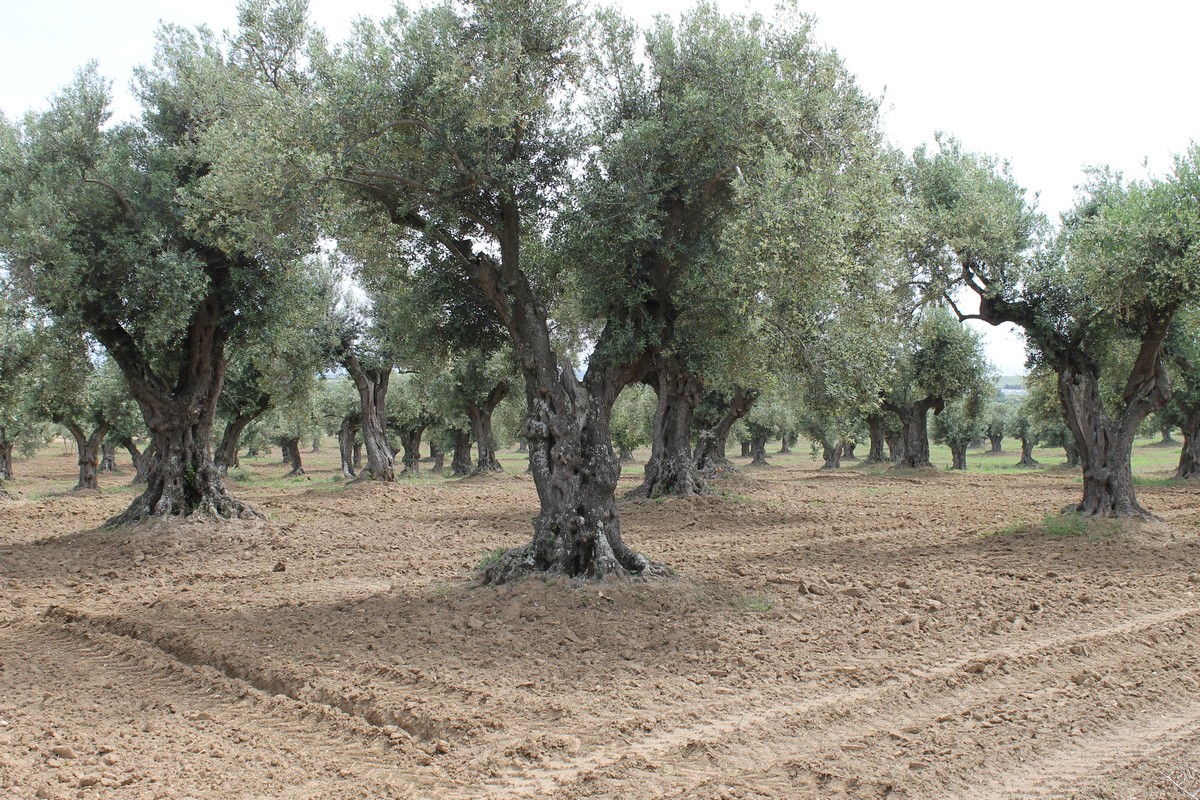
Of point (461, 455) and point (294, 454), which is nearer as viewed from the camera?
point (461, 455)

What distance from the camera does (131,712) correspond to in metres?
7.06

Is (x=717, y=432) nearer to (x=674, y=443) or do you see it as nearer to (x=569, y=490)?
(x=674, y=443)

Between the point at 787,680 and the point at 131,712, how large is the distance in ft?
19.0

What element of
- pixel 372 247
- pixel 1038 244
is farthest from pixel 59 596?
pixel 1038 244

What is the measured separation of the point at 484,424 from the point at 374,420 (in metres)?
11.1

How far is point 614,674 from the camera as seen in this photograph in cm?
777

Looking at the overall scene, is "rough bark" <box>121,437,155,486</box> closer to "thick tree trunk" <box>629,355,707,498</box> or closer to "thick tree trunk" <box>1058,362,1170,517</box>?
"thick tree trunk" <box>629,355,707,498</box>

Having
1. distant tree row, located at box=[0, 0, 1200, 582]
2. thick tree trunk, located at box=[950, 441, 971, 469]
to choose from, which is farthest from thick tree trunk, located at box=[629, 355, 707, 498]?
thick tree trunk, located at box=[950, 441, 971, 469]

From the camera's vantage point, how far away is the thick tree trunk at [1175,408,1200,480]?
36.2 metres

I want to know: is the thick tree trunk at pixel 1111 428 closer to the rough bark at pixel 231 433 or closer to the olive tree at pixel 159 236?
the olive tree at pixel 159 236

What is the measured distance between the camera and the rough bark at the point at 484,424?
4016cm

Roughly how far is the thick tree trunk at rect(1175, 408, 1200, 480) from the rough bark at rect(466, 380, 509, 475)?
102 ft

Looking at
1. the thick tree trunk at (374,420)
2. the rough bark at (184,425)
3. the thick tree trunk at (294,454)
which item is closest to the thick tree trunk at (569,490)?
the rough bark at (184,425)

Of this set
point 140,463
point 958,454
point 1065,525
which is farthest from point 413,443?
point 1065,525
